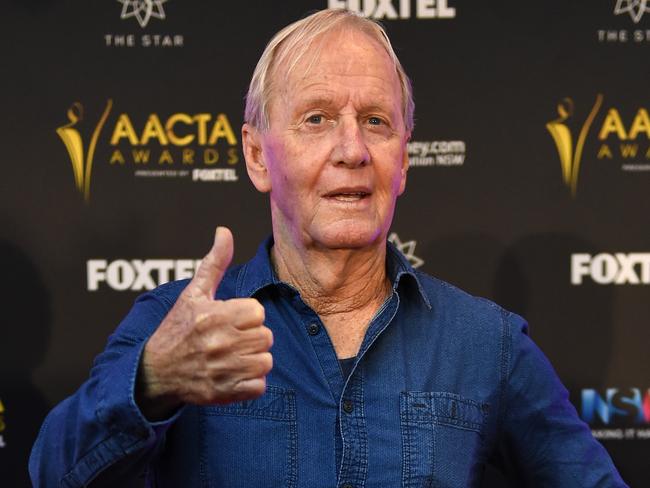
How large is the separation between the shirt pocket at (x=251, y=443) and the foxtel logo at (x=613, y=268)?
1.54m

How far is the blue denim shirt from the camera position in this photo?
156cm

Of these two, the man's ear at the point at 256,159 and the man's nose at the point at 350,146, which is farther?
the man's ear at the point at 256,159

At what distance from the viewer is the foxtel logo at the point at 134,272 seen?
291 centimetres

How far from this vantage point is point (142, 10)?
9.59 feet

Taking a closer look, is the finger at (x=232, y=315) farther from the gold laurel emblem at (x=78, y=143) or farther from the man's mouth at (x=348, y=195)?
the gold laurel emblem at (x=78, y=143)

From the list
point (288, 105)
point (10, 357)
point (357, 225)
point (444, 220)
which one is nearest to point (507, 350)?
point (357, 225)

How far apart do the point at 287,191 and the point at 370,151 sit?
174 millimetres

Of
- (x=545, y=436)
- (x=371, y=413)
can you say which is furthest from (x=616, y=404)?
(x=371, y=413)

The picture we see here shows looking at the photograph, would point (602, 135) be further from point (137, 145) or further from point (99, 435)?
point (99, 435)

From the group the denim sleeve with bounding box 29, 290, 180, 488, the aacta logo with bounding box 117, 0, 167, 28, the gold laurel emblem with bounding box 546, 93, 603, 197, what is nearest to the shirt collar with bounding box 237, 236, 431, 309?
the denim sleeve with bounding box 29, 290, 180, 488

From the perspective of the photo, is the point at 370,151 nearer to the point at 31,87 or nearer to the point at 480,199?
the point at 480,199

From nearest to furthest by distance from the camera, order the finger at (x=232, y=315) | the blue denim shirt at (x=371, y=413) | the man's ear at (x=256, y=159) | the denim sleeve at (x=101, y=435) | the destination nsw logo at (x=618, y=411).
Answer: the finger at (x=232, y=315), the denim sleeve at (x=101, y=435), the blue denim shirt at (x=371, y=413), the man's ear at (x=256, y=159), the destination nsw logo at (x=618, y=411)

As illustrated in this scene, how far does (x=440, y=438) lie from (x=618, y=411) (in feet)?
4.67

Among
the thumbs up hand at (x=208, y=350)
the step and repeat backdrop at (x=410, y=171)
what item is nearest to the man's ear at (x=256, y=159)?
the thumbs up hand at (x=208, y=350)
